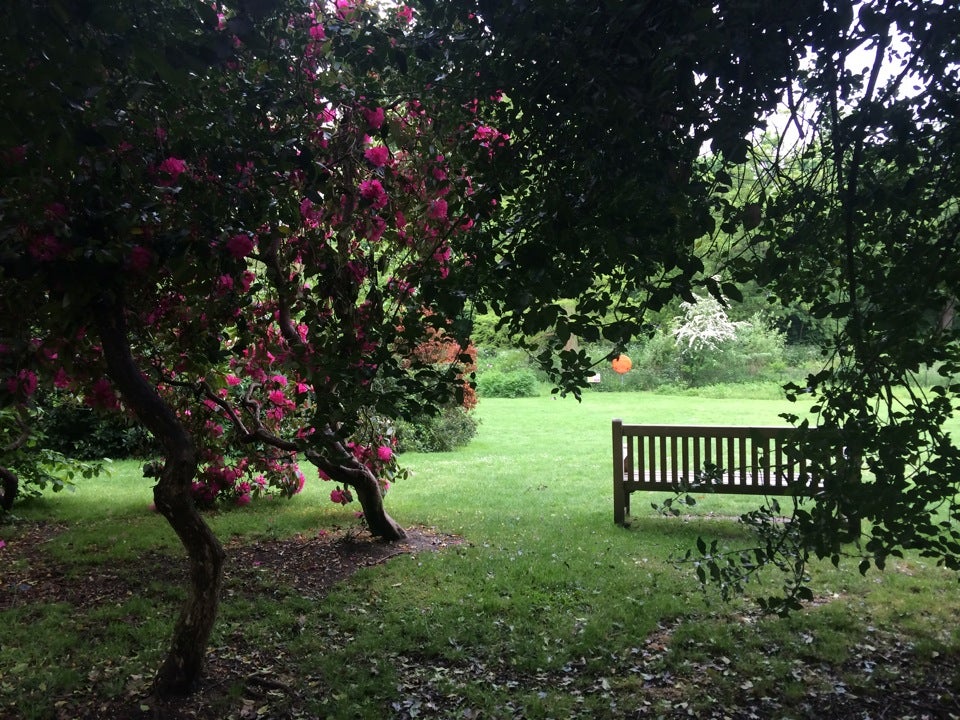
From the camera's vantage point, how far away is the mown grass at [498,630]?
10.8ft

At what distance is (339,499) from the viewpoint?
595 centimetres

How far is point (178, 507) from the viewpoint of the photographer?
123 inches

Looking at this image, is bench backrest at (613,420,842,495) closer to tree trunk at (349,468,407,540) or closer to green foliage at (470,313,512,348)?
green foliage at (470,313,512,348)

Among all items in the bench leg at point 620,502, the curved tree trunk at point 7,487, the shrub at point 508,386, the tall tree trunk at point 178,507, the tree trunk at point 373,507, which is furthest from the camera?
the shrub at point 508,386

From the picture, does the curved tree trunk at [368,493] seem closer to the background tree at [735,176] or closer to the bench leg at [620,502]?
the bench leg at [620,502]

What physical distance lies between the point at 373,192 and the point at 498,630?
2475 mm

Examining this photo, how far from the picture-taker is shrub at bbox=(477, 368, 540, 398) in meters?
19.3

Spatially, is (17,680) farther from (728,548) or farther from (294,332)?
(728,548)

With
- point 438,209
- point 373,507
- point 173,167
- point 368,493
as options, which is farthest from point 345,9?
point 373,507

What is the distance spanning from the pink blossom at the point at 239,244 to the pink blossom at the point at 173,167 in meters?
0.39

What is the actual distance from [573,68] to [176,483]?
2.36m

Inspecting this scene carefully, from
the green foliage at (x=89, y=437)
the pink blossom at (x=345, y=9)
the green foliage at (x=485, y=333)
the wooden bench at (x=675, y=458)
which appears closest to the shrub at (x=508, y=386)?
the green foliage at (x=485, y=333)

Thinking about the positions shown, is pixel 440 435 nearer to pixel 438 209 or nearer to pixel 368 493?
pixel 368 493

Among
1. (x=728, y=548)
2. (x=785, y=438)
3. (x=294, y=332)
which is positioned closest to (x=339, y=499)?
(x=294, y=332)
